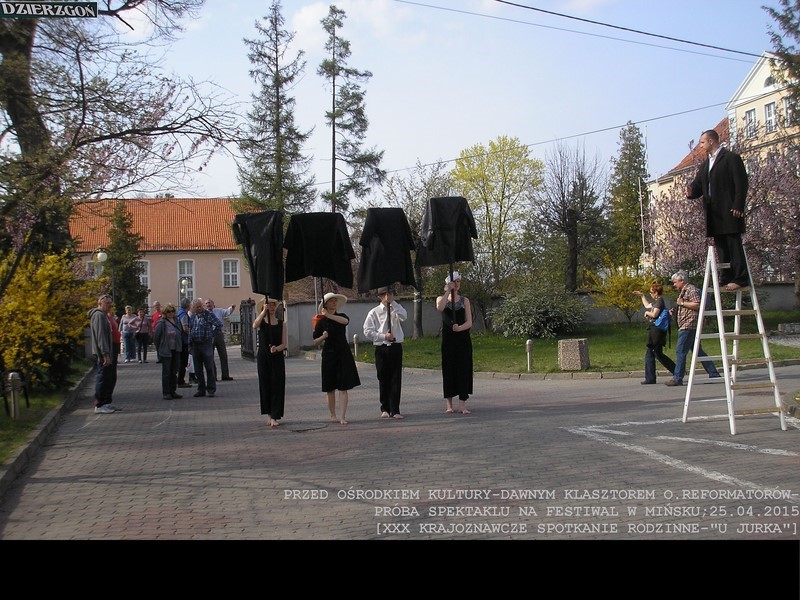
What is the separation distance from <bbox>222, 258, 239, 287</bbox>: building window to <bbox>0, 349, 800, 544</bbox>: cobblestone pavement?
59.3 m

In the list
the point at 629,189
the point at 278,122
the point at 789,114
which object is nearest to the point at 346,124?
the point at 278,122

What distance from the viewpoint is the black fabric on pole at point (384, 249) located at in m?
12.8

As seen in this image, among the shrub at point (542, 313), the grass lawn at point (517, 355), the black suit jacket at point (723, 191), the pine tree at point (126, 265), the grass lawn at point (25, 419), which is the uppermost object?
the pine tree at point (126, 265)

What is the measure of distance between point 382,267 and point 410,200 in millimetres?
32405

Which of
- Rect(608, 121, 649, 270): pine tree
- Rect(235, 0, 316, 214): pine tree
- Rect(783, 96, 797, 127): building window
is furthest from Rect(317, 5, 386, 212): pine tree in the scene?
Rect(608, 121, 649, 270): pine tree

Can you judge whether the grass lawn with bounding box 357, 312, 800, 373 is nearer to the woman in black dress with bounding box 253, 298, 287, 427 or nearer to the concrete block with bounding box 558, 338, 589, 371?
the concrete block with bounding box 558, 338, 589, 371

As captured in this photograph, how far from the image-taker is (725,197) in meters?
9.57

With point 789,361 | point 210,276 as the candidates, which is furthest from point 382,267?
point 210,276

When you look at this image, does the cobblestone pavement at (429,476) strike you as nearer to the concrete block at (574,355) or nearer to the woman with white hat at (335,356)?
the woman with white hat at (335,356)

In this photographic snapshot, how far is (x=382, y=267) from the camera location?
1280 cm

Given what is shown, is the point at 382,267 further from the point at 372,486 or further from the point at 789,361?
the point at 789,361

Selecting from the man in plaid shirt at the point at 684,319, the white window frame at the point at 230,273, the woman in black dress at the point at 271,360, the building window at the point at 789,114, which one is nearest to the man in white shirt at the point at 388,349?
the woman in black dress at the point at 271,360

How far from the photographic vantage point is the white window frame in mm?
72250

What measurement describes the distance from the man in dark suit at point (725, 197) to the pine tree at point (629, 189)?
221ft
